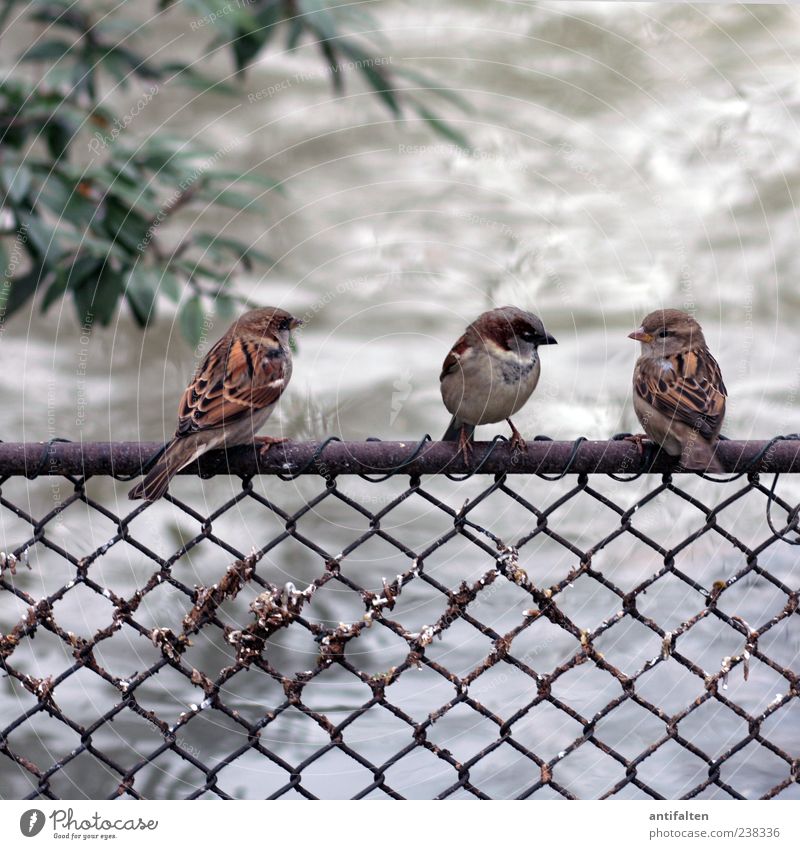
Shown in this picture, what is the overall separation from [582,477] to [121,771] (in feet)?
3.91

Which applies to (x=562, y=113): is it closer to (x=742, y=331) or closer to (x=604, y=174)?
(x=604, y=174)

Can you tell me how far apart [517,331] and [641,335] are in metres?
0.64

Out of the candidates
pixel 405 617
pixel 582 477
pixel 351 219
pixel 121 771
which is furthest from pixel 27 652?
pixel 582 477

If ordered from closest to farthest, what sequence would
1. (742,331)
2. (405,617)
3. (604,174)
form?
(405,617) → (604,174) → (742,331)

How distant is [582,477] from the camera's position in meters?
2.29

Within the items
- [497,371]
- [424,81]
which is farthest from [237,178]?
[497,371]

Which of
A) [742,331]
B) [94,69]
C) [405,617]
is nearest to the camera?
[94,69]

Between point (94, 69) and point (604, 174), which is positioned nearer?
point (94, 69)

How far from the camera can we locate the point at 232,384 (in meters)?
3.26

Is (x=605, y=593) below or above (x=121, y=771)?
above

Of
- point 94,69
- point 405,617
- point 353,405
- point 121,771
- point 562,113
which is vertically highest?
point 562,113
